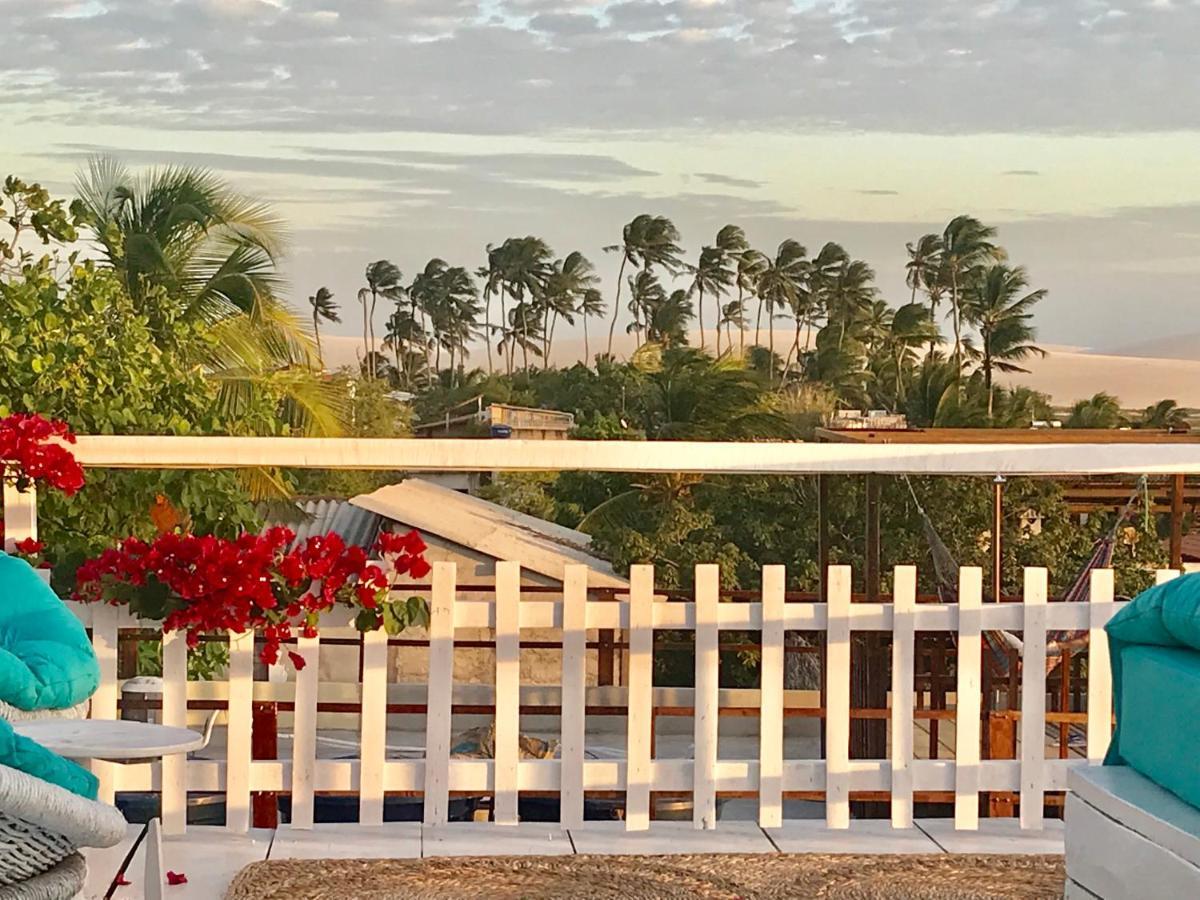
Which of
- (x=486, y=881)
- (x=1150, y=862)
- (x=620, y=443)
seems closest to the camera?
(x=1150, y=862)

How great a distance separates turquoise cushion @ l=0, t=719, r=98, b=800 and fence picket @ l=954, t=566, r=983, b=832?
2136mm

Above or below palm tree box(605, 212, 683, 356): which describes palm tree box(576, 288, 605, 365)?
below

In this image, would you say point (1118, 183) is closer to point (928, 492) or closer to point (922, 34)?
point (922, 34)

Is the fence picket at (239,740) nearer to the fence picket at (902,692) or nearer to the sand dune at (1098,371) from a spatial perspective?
the fence picket at (902,692)

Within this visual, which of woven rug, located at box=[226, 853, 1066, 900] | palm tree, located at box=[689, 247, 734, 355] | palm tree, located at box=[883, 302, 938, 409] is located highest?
palm tree, located at box=[689, 247, 734, 355]

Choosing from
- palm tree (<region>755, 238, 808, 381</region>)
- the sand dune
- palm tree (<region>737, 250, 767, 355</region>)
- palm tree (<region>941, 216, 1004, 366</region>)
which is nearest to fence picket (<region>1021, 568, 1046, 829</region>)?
the sand dune

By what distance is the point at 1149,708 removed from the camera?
2.36 metres

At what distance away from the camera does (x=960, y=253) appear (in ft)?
134

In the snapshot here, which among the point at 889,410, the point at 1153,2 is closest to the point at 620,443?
the point at 889,410

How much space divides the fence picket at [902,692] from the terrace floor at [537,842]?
2.8 inches

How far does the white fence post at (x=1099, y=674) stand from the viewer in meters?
3.55

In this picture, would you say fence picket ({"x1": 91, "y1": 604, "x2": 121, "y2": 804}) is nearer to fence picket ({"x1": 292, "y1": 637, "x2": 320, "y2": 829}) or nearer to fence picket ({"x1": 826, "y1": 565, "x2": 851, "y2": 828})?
fence picket ({"x1": 292, "y1": 637, "x2": 320, "y2": 829})

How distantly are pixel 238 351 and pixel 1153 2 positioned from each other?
30902mm

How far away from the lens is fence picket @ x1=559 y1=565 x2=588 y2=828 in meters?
3.44
